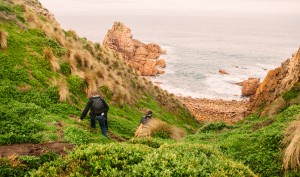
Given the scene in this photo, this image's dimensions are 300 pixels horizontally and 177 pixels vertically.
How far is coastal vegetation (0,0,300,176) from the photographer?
20.1 feet

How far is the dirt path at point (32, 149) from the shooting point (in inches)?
300

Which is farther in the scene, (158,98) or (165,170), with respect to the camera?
(158,98)

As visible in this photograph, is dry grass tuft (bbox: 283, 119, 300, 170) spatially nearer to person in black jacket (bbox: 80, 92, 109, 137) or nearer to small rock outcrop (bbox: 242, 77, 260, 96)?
person in black jacket (bbox: 80, 92, 109, 137)

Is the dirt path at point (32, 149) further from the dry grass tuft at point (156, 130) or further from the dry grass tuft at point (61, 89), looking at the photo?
the dry grass tuft at point (156, 130)

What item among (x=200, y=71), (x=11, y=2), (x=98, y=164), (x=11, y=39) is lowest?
(x=200, y=71)

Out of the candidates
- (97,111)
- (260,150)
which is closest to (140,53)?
(97,111)

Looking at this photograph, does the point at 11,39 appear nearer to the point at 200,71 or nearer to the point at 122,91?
the point at 122,91

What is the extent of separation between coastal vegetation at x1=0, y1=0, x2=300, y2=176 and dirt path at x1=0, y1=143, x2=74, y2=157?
0.19 metres

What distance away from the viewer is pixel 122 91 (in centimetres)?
1889

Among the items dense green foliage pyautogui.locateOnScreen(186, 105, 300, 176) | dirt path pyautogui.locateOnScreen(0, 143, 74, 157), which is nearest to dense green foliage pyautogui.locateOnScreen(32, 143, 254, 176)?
dirt path pyautogui.locateOnScreen(0, 143, 74, 157)

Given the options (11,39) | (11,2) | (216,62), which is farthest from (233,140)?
(216,62)

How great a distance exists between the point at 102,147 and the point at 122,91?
40.6ft

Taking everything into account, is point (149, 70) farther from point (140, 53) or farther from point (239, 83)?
point (239, 83)

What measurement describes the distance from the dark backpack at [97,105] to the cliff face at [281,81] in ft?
35.8
